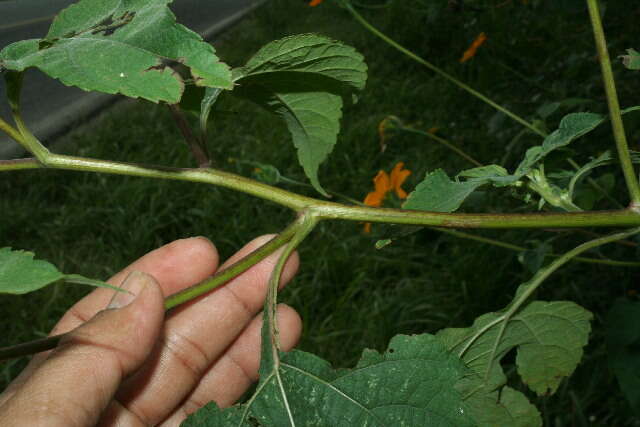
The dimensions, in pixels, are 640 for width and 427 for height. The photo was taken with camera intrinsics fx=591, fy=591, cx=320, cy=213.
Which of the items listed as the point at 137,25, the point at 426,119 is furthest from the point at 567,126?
the point at 426,119

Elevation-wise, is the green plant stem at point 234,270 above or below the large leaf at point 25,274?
below

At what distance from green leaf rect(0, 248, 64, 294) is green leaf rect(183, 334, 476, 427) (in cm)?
26

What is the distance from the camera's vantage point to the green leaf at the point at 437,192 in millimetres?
615

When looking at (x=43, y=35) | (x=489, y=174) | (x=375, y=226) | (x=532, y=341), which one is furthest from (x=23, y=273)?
(x=43, y=35)

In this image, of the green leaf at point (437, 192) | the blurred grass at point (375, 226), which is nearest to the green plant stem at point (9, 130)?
the blurred grass at point (375, 226)

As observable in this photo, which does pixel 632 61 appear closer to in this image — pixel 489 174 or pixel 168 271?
pixel 489 174

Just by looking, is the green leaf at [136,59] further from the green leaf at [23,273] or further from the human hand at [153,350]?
the human hand at [153,350]

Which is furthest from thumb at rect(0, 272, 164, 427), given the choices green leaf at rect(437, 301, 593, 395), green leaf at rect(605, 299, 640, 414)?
green leaf at rect(605, 299, 640, 414)

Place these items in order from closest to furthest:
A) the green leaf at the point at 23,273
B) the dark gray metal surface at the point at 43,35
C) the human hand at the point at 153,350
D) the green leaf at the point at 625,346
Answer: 1. the green leaf at the point at 23,273
2. the human hand at the point at 153,350
3. the green leaf at the point at 625,346
4. the dark gray metal surface at the point at 43,35

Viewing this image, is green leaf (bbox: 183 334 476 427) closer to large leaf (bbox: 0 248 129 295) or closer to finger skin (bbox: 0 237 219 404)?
large leaf (bbox: 0 248 129 295)

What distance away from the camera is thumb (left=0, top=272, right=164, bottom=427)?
62 centimetres

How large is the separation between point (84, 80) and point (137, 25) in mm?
78

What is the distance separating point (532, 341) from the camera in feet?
2.41

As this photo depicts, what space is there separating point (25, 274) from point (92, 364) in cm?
32
